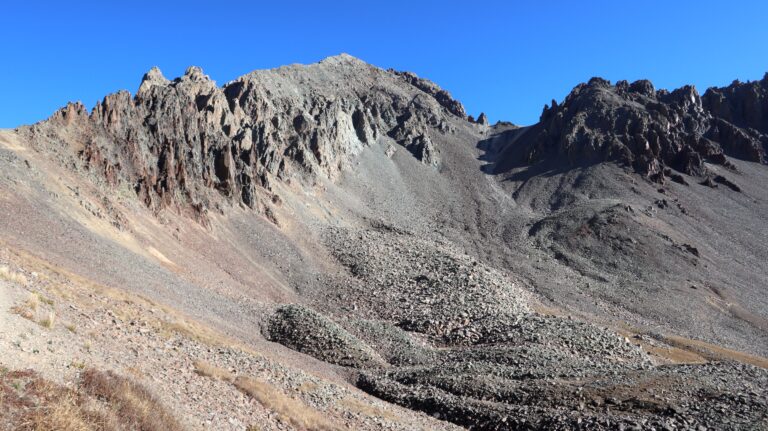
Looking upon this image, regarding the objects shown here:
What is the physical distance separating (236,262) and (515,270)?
51920 mm

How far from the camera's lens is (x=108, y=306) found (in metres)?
23.8

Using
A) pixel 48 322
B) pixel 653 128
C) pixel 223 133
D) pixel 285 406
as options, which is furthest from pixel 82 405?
pixel 653 128

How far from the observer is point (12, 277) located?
818 inches

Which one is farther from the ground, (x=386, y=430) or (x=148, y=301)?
(x=386, y=430)

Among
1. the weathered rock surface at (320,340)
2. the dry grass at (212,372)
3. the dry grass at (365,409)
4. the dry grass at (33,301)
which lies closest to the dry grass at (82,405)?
the dry grass at (212,372)

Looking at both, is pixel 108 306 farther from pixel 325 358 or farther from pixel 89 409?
pixel 325 358

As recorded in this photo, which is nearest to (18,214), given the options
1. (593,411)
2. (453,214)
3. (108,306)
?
(108,306)

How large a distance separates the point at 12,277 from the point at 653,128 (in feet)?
573

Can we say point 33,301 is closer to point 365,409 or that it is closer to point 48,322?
point 48,322

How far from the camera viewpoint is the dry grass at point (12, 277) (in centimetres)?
2042

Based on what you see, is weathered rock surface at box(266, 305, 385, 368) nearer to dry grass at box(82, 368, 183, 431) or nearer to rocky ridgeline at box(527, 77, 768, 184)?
dry grass at box(82, 368, 183, 431)

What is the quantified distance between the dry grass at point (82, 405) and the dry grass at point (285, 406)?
5620mm

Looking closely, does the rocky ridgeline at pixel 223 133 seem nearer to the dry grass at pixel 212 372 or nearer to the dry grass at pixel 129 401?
the dry grass at pixel 212 372

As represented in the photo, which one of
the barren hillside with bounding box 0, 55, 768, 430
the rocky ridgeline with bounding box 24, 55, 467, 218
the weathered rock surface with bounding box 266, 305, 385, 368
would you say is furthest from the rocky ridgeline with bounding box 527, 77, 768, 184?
the weathered rock surface with bounding box 266, 305, 385, 368
